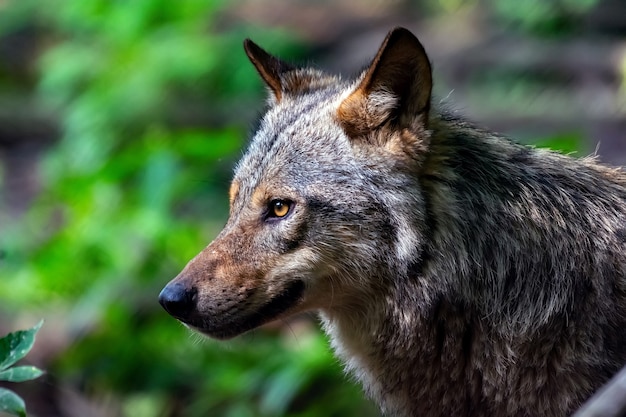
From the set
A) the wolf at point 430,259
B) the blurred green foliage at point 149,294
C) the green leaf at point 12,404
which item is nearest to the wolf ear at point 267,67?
the wolf at point 430,259

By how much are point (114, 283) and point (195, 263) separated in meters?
3.79

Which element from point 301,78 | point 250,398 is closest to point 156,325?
point 250,398

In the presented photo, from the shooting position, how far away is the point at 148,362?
7.65 meters

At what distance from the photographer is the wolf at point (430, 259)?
13.0ft

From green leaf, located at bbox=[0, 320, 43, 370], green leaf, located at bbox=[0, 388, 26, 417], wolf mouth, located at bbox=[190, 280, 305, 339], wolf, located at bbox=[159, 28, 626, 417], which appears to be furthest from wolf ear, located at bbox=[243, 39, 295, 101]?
green leaf, located at bbox=[0, 388, 26, 417]

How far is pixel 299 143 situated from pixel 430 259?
2.51 feet

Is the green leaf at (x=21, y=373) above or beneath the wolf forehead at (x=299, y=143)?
beneath

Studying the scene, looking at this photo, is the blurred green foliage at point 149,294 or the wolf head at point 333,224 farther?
the blurred green foliage at point 149,294

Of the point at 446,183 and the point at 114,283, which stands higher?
the point at 446,183

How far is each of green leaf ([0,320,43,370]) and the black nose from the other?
68cm

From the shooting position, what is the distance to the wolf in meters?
3.95

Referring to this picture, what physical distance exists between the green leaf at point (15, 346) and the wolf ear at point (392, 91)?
1.57m

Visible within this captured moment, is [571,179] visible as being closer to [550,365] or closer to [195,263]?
[550,365]

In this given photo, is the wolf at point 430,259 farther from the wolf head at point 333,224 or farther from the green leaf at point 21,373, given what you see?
the green leaf at point 21,373
